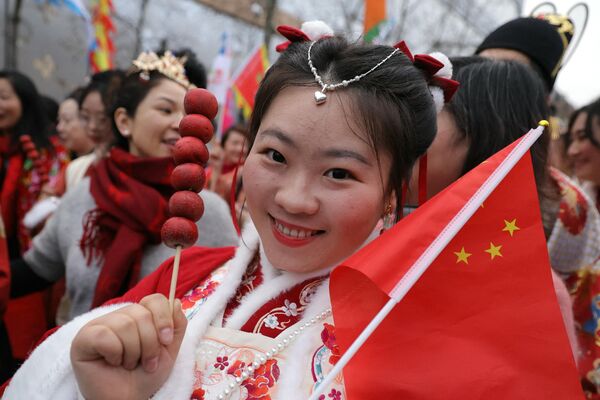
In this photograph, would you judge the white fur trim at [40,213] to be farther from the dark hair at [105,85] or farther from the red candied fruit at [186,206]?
the red candied fruit at [186,206]

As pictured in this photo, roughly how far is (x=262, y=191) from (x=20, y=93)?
3602 mm

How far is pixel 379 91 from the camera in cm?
135

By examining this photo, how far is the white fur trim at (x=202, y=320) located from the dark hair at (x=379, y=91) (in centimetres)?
38

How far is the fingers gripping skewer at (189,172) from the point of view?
3.98 ft

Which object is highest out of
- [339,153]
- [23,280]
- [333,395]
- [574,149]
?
[339,153]

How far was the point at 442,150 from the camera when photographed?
1.81 metres

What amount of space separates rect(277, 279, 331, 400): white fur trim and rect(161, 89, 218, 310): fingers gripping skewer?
1.05 ft

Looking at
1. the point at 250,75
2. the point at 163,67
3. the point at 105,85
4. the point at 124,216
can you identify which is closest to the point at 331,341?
the point at 124,216

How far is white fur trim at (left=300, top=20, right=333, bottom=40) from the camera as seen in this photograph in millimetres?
1548

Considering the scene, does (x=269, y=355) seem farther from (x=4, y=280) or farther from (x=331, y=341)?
(x=4, y=280)

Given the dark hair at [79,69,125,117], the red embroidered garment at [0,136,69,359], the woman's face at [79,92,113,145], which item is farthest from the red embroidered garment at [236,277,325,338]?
the woman's face at [79,92,113,145]

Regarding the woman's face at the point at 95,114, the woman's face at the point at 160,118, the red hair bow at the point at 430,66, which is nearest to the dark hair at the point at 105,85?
the woman's face at the point at 95,114

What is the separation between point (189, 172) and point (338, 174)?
0.34 meters

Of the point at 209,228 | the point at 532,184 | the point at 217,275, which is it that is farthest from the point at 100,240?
the point at 532,184
